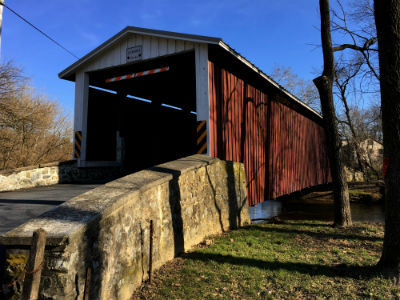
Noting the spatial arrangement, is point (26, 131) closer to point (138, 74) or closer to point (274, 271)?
point (138, 74)

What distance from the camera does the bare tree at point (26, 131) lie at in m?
10.5

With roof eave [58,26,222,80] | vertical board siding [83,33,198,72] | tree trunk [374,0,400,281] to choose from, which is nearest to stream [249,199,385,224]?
vertical board siding [83,33,198,72]

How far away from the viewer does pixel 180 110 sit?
1215 centimetres

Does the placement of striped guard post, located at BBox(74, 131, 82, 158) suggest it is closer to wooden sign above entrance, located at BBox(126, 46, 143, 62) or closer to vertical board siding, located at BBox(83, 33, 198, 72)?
vertical board siding, located at BBox(83, 33, 198, 72)

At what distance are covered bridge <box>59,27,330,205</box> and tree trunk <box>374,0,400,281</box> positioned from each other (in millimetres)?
3016

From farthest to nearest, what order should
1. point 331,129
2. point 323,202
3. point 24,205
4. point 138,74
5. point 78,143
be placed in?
point 323,202 < point 78,143 < point 138,74 < point 331,129 < point 24,205

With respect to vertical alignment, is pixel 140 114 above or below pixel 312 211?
above

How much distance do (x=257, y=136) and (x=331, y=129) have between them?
7.35 ft

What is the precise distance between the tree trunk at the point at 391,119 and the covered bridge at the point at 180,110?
302 centimetres

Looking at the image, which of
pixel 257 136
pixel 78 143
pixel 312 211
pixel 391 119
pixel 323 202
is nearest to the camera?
pixel 391 119

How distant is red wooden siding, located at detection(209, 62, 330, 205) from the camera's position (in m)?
6.61

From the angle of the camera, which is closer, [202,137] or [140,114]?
[202,137]

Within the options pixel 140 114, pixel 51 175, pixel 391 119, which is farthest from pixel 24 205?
pixel 140 114

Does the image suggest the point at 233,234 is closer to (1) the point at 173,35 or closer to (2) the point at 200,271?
(2) the point at 200,271
